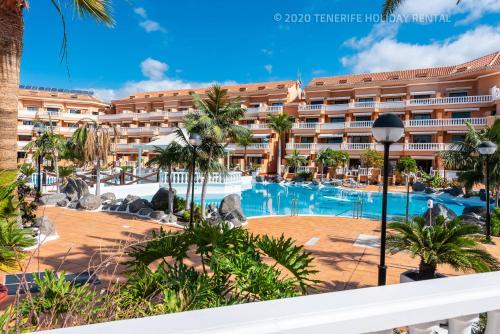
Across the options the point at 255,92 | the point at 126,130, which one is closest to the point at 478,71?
the point at 255,92

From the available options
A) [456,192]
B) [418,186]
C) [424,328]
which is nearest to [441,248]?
[424,328]

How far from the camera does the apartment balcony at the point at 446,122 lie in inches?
1179

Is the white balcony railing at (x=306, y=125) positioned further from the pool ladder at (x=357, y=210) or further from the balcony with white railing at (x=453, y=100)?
the pool ladder at (x=357, y=210)

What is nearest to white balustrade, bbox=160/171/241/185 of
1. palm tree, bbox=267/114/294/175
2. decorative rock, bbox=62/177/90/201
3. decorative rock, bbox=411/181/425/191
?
decorative rock, bbox=62/177/90/201

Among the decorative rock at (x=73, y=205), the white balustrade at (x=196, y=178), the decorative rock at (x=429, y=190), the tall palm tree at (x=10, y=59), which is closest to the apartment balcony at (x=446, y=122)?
the decorative rock at (x=429, y=190)

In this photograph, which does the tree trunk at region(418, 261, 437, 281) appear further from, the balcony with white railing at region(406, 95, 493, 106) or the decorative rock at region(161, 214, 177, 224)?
the balcony with white railing at region(406, 95, 493, 106)

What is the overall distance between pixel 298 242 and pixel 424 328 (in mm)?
8243

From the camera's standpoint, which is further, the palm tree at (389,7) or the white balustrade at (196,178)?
the white balustrade at (196,178)

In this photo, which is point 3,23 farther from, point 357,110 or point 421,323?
point 357,110

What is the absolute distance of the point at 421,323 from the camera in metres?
1.23

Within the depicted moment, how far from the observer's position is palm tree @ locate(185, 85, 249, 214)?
1273 centimetres

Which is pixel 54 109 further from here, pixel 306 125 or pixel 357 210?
pixel 357 210

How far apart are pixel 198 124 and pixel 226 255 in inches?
389

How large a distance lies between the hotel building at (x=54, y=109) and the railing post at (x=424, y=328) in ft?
162
